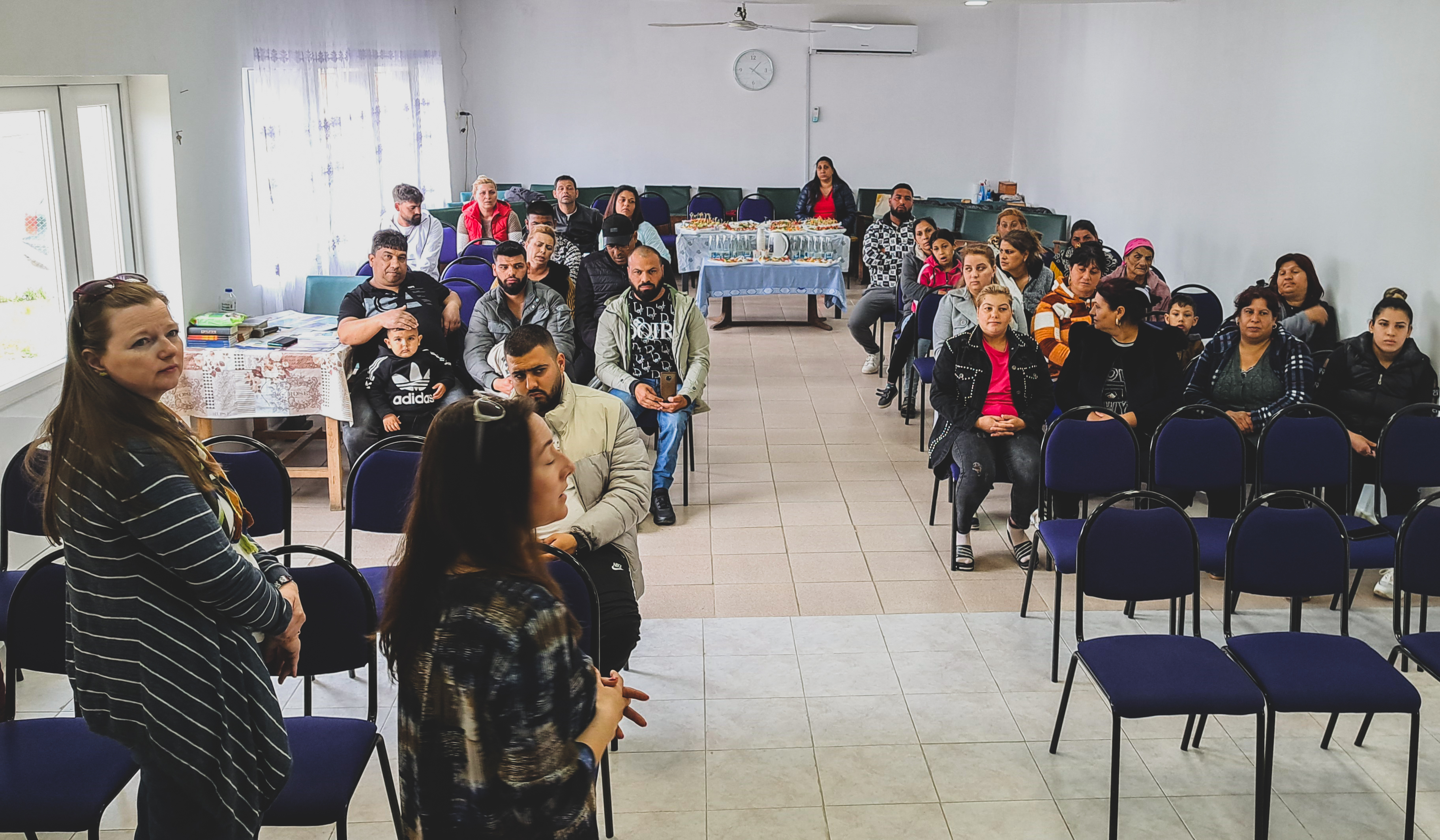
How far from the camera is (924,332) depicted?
672 cm

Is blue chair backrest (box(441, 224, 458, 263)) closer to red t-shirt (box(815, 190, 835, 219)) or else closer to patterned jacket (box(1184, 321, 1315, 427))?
red t-shirt (box(815, 190, 835, 219))

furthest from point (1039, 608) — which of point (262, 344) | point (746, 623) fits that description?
point (262, 344)

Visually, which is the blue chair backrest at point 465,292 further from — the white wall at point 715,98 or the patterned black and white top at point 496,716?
the white wall at point 715,98

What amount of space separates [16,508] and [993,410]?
3761 mm

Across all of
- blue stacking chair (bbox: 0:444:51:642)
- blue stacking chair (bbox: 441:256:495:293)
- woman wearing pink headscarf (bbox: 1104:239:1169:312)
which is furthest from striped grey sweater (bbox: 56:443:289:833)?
woman wearing pink headscarf (bbox: 1104:239:1169:312)

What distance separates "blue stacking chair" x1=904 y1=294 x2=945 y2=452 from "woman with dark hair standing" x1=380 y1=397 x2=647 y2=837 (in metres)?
4.86

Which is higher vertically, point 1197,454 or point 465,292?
point 465,292

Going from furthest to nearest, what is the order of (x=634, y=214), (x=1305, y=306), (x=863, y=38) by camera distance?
(x=863, y=38), (x=634, y=214), (x=1305, y=306)

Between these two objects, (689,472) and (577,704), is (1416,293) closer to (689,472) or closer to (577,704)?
(689,472)

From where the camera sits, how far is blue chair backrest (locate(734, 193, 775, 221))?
41.2 feet

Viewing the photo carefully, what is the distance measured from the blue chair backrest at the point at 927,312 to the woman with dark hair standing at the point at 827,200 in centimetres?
481

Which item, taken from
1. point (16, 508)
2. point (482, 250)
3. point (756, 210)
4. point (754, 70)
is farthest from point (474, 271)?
point (754, 70)

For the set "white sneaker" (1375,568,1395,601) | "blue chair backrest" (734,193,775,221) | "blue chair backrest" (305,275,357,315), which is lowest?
"white sneaker" (1375,568,1395,601)

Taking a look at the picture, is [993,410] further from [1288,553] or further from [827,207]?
[827,207]
